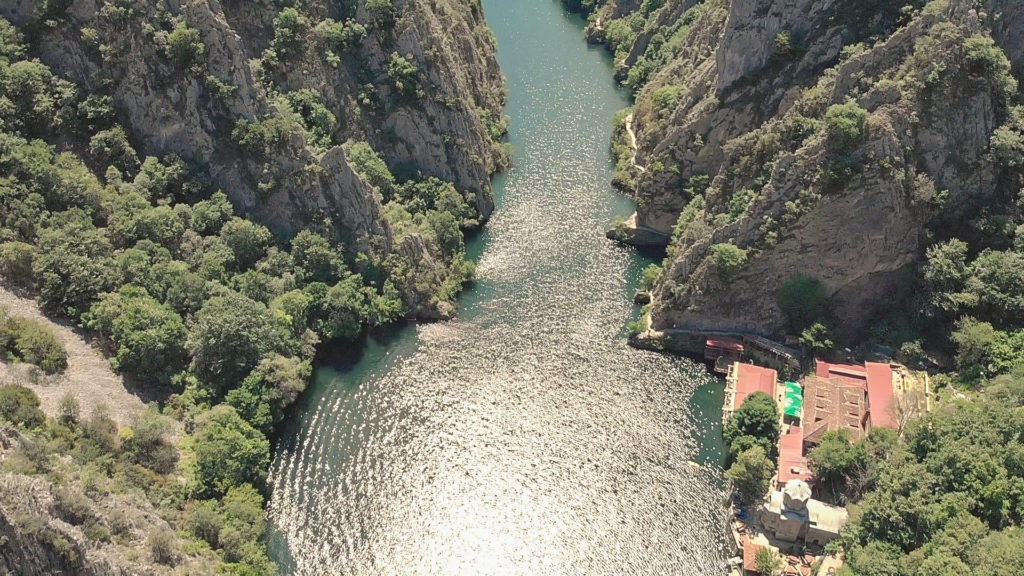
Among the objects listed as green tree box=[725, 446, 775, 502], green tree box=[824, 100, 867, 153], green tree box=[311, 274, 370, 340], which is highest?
green tree box=[824, 100, 867, 153]

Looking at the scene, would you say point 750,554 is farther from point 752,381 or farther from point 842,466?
point 752,381

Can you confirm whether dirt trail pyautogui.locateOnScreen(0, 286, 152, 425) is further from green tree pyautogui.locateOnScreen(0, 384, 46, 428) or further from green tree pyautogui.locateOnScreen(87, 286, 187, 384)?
green tree pyautogui.locateOnScreen(0, 384, 46, 428)

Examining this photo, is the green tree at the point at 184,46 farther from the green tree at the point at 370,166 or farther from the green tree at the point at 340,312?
the green tree at the point at 340,312

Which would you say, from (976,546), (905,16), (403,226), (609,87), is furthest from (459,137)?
(976,546)

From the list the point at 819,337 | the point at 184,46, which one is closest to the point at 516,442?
the point at 819,337

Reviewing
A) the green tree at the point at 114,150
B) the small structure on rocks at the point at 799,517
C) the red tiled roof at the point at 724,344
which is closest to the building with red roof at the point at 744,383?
the red tiled roof at the point at 724,344

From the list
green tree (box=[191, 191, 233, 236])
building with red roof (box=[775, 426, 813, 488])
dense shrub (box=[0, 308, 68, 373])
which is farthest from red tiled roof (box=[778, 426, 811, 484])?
dense shrub (box=[0, 308, 68, 373])
